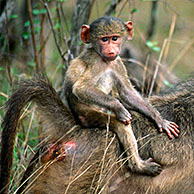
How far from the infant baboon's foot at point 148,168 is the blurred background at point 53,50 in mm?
1354

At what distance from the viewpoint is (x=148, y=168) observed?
354 cm

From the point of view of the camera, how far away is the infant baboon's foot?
3517 millimetres

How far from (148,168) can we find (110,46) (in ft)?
3.87

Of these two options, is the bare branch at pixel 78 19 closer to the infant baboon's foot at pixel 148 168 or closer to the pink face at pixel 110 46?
the pink face at pixel 110 46

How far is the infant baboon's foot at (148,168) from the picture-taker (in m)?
3.52

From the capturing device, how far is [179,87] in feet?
13.9

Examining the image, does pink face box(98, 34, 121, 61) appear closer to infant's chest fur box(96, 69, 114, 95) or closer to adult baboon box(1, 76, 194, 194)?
infant's chest fur box(96, 69, 114, 95)

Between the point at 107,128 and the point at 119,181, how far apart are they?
59 centimetres

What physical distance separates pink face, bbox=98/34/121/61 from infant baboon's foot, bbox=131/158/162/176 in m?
1.01

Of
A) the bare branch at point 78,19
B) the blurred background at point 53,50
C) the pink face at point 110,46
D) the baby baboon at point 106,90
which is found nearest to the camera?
the baby baboon at point 106,90

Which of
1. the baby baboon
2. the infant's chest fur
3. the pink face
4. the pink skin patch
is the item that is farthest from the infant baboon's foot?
the pink face

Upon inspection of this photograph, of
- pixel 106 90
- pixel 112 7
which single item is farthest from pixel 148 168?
pixel 112 7

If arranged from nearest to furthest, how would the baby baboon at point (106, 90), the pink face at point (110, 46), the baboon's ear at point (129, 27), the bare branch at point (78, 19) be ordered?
the baby baboon at point (106, 90) → the pink face at point (110, 46) → the baboon's ear at point (129, 27) → the bare branch at point (78, 19)

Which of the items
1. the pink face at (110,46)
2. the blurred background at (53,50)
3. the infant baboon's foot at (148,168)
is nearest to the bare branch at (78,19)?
the blurred background at (53,50)
